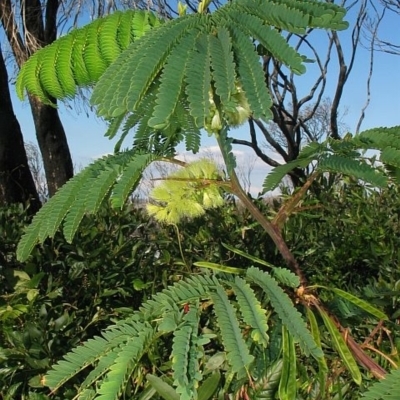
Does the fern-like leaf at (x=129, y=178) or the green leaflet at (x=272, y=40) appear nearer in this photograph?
the green leaflet at (x=272, y=40)

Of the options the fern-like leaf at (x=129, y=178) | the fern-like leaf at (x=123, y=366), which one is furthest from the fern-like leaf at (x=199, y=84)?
the fern-like leaf at (x=123, y=366)

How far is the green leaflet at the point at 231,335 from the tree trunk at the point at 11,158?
4648 mm

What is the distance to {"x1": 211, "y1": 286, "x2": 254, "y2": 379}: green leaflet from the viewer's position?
81cm

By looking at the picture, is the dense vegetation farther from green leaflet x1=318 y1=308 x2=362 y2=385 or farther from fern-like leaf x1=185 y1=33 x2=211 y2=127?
fern-like leaf x1=185 y1=33 x2=211 y2=127

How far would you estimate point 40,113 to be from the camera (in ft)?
19.8

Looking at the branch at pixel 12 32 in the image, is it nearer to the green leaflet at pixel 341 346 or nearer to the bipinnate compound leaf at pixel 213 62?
the bipinnate compound leaf at pixel 213 62

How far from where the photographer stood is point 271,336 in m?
0.98

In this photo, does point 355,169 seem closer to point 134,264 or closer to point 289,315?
point 289,315

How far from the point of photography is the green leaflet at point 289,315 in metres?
0.85

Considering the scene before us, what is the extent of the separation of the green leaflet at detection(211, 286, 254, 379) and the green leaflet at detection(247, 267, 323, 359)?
0.06 meters

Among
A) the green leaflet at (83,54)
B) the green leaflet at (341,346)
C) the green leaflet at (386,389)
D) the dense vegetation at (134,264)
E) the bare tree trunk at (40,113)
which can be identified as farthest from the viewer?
the bare tree trunk at (40,113)

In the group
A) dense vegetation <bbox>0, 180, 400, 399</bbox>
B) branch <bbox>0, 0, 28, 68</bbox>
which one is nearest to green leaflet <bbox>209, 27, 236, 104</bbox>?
dense vegetation <bbox>0, 180, 400, 399</bbox>

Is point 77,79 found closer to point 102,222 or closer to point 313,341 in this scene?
point 313,341

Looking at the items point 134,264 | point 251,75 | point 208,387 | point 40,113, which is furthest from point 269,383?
point 40,113
